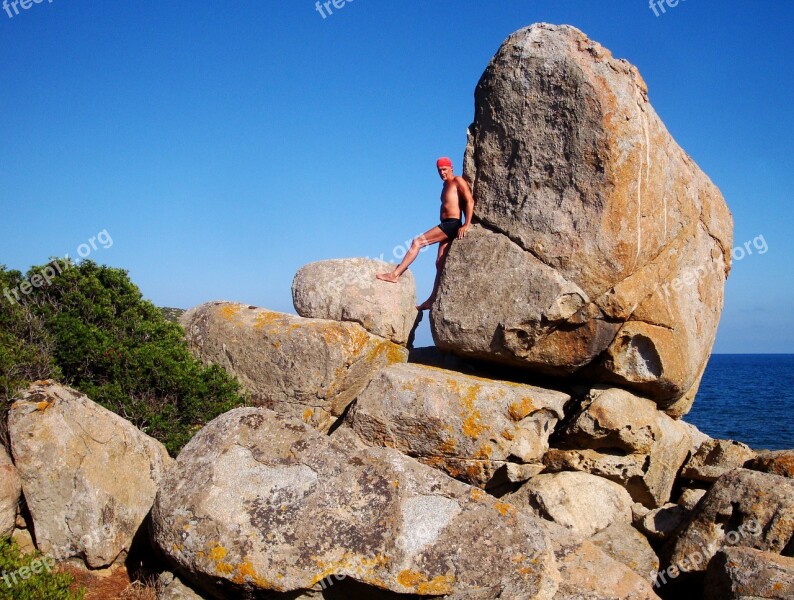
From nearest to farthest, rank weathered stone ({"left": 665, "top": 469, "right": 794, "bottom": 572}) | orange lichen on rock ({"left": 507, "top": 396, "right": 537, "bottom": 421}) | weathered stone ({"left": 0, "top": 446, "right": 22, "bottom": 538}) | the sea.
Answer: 1. weathered stone ({"left": 0, "top": 446, "right": 22, "bottom": 538})
2. weathered stone ({"left": 665, "top": 469, "right": 794, "bottom": 572})
3. orange lichen on rock ({"left": 507, "top": 396, "right": 537, "bottom": 421})
4. the sea

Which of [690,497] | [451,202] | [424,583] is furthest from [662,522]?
[451,202]

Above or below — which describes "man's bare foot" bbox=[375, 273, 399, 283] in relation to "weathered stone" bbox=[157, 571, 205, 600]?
above

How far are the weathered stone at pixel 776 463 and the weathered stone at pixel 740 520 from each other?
3.81 feet

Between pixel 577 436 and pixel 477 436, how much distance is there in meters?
1.76

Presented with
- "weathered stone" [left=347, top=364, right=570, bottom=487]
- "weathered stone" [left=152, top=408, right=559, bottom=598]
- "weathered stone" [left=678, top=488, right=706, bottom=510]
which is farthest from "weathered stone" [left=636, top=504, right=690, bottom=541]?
"weathered stone" [left=152, top=408, right=559, bottom=598]

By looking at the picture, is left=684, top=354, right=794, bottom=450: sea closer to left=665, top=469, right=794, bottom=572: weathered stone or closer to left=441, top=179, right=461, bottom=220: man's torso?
left=665, top=469, right=794, bottom=572: weathered stone

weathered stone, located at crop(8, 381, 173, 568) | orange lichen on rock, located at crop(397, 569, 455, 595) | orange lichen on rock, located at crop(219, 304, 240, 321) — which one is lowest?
orange lichen on rock, located at crop(397, 569, 455, 595)

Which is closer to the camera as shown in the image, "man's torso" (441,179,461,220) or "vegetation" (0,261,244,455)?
"vegetation" (0,261,244,455)

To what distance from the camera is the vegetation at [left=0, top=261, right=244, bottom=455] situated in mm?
9797

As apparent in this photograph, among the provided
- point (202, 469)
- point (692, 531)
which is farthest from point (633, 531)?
point (202, 469)

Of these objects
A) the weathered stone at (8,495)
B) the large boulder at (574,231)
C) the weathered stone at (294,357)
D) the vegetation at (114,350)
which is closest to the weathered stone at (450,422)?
the weathered stone at (294,357)

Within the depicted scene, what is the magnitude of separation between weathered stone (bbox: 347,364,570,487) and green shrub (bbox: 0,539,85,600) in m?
4.24

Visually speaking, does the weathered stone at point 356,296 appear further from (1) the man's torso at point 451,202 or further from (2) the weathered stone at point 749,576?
(2) the weathered stone at point 749,576

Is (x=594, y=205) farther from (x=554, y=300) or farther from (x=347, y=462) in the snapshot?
(x=347, y=462)
